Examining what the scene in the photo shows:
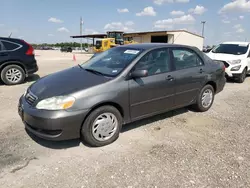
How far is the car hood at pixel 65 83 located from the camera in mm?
3271

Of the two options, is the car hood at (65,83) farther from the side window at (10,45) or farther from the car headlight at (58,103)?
the side window at (10,45)

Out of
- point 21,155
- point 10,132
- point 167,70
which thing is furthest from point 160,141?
point 10,132

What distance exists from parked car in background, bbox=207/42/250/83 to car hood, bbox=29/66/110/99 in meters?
6.57

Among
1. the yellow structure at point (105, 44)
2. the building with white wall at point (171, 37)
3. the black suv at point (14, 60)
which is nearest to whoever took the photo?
the black suv at point (14, 60)

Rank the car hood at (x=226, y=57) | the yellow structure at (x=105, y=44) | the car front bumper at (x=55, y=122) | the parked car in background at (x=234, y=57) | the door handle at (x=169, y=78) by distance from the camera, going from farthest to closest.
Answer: the yellow structure at (x=105, y=44)
the car hood at (x=226, y=57)
the parked car in background at (x=234, y=57)
the door handle at (x=169, y=78)
the car front bumper at (x=55, y=122)

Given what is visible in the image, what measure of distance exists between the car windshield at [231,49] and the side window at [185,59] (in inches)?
210

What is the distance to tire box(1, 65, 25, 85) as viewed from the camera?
24.9 feet

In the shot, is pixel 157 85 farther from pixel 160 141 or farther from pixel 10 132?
pixel 10 132

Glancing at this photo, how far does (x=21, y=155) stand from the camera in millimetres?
3219

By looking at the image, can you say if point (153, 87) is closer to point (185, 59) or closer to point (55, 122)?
point (185, 59)

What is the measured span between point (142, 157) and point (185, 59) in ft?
7.67

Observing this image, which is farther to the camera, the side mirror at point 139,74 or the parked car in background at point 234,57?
the parked car in background at point 234,57

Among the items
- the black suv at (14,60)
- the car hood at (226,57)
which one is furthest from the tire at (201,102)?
the black suv at (14,60)

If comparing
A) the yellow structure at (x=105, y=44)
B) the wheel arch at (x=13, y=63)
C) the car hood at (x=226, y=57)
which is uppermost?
the yellow structure at (x=105, y=44)
